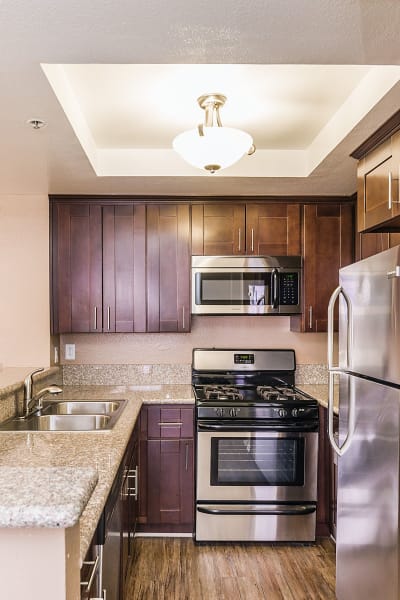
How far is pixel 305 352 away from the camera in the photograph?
3.70 m

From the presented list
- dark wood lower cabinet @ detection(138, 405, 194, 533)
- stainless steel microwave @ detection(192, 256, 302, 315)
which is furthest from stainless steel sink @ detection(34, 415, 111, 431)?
stainless steel microwave @ detection(192, 256, 302, 315)

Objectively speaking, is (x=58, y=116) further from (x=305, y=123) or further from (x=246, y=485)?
(x=246, y=485)

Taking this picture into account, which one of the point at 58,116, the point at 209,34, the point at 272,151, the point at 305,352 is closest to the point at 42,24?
the point at 209,34

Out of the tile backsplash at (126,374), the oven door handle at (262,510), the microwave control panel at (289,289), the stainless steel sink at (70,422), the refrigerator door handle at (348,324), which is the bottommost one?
the oven door handle at (262,510)

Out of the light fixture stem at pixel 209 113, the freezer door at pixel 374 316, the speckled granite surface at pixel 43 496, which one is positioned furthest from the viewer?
the light fixture stem at pixel 209 113

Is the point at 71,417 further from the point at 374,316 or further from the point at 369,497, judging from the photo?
the point at 374,316

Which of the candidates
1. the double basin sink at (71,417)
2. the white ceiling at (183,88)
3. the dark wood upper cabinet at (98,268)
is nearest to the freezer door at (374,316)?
the white ceiling at (183,88)

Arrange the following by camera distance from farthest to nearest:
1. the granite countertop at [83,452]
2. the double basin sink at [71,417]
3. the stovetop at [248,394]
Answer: the stovetop at [248,394] < the double basin sink at [71,417] < the granite countertop at [83,452]

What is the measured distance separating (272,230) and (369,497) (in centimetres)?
205

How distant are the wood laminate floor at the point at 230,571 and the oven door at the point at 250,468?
30 cm

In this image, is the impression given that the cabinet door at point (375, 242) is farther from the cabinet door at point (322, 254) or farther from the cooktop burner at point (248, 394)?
the cooktop burner at point (248, 394)

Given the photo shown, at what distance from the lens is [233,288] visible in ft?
11.0

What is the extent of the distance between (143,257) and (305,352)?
150cm

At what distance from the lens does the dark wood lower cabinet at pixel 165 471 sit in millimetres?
2996
